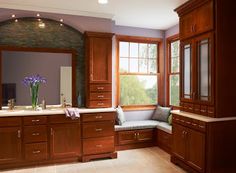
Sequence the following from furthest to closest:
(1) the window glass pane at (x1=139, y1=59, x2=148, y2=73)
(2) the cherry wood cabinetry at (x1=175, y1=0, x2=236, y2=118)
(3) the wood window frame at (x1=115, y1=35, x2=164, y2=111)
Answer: (1) the window glass pane at (x1=139, y1=59, x2=148, y2=73), (3) the wood window frame at (x1=115, y1=35, x2=164, y2=111), (2) the cherry wood cabinetry at (x1=175, y1=0, x2=236, y2=118)

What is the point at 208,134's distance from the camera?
2.77 meters

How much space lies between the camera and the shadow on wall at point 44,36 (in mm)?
3762

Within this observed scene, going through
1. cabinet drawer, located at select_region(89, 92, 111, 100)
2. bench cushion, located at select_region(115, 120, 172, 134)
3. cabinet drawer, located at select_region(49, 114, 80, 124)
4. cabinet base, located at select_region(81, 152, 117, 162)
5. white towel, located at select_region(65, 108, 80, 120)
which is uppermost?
cabinet drawer, located at select_region(89, 92, 111, 100)

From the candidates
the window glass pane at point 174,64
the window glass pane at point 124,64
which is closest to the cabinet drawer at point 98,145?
the window glass pane at point 124,64

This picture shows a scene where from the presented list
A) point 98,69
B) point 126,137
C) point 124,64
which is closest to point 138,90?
point 124,64

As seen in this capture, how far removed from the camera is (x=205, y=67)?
10.0 ft

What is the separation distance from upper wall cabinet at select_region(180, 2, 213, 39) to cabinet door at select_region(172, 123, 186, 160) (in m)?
1.50

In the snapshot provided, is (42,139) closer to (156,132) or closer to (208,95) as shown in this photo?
(156,132)

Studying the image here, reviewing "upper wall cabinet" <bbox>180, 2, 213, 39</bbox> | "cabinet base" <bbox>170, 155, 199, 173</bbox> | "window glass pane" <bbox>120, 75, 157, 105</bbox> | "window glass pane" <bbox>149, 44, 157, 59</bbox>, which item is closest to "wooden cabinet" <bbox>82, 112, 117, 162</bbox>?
"cabinet base" <bbox>170, 155, 199, 173</bbox>

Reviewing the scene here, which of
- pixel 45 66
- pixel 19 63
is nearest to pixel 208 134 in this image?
pixel 45 66

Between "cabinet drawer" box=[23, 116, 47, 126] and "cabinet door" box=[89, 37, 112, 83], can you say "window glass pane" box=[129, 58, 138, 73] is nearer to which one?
"cabinet door" box=[89, 37, 112, 83]

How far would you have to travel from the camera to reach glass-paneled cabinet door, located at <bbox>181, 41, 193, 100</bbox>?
3.35m

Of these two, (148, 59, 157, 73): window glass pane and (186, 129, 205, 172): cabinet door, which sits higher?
(148, 59, 157, 73): window glass pane

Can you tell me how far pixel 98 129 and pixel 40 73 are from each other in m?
1.51
